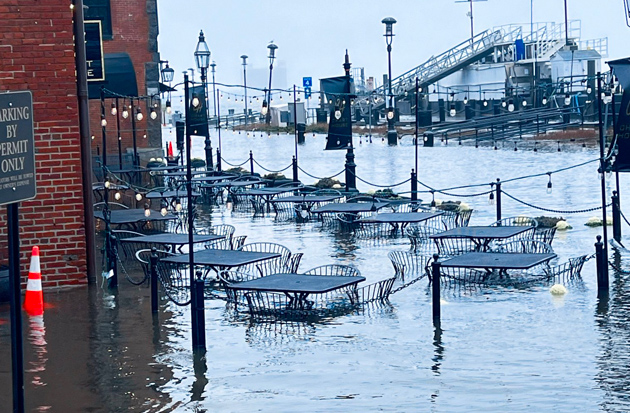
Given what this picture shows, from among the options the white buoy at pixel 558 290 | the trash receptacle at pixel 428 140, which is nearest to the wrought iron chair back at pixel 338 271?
the white buoy at pixel 558 290

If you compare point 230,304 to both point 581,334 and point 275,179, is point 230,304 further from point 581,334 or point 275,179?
point 275,179

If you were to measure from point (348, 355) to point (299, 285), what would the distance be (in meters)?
2.43

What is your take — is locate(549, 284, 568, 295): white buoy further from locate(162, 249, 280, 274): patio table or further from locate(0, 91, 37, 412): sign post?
locate(0, 91, 37, 412): sign post

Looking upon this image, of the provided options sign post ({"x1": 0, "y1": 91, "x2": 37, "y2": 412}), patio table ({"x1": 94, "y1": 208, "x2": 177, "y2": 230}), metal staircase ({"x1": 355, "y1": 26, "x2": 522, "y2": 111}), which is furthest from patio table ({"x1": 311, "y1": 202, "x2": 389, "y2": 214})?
metal staircase ({"x1": 355, "y1": 26, "x2": 522, "y2": 111})

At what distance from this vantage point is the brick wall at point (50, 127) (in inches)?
616

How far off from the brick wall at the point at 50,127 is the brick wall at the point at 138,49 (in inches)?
1091

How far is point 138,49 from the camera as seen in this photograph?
44938mm

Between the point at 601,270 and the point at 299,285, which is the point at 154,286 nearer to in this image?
the point at 299,285

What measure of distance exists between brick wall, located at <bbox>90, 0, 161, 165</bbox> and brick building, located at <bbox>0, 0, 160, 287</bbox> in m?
27.7

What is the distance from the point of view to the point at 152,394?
34.6 feet

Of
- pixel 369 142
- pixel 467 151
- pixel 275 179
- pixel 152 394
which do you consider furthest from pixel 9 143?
pixel 369 142

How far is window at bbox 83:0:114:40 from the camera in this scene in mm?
41156

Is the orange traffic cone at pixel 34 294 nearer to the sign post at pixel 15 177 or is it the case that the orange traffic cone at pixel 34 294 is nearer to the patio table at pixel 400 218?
the sign post at pixel 15 177

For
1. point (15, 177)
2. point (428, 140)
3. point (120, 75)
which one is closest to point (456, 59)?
point (428, 140)
